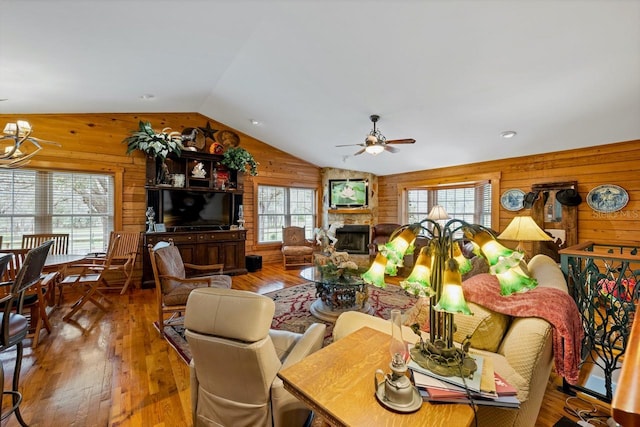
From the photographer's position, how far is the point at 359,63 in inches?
120

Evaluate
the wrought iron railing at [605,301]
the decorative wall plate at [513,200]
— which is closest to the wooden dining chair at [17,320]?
the wrought iron railing at [605,301]

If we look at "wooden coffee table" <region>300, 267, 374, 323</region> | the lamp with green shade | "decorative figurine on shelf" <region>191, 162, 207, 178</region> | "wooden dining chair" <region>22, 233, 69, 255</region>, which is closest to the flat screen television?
"decorative figurine on shelf" <region>191, 162, 207, 178</region>

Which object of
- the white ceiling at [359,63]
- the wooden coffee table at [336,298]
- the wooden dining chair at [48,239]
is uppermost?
the white ceiling at [359,63]

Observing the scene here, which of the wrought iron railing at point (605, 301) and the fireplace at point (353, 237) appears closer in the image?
the wrought iron railing at point (605, 301)

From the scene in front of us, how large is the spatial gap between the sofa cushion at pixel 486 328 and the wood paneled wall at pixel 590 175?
3859mm

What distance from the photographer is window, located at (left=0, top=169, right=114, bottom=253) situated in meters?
4.01

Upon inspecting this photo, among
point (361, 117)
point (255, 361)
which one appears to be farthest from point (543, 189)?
point (255, 361)

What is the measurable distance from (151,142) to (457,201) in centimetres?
613

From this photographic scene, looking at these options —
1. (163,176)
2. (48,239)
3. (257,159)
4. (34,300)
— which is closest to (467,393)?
(34,300)

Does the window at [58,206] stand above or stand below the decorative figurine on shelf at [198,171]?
below

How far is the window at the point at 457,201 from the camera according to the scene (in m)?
5.56

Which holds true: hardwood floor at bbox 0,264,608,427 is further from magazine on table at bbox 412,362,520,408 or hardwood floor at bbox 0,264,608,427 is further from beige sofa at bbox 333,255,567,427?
magazine on table at bbox 412,362,520,408

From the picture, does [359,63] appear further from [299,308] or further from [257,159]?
[257,159]

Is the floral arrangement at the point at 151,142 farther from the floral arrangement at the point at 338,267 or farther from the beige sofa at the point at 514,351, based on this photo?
the beige sofa at the point at 514,351
